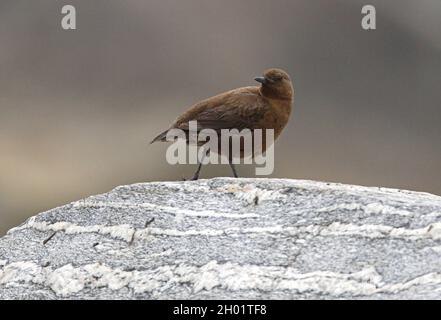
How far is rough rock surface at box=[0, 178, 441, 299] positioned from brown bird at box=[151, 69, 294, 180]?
35.4 inches

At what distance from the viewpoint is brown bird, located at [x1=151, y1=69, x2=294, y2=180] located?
30.4 ft

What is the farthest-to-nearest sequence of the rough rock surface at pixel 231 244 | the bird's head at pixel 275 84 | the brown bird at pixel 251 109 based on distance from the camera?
the bird's head at pixel 275 84, the brown bird at pixel 251 109, the rough rock surface at pixel 231 244

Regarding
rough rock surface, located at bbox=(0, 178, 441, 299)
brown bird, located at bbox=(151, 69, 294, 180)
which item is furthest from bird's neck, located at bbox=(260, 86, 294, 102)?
rough rock surface, located at bbox=(0, 178, 441, 299)

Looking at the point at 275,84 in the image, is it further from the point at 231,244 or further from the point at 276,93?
the point at 231,244

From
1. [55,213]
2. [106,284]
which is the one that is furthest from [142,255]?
[55,213]

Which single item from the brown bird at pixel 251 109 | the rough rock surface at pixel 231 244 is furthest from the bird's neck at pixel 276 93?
the rough rock surface at pixel 231 244

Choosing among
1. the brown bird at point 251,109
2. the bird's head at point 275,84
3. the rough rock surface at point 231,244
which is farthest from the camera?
the bird's head at point 275,84

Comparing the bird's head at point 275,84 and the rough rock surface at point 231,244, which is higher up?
the bird's head at point 275,84

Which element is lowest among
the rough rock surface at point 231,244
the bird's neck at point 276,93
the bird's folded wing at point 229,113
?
the rough rock surface at point 231,244

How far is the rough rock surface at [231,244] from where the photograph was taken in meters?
7.00

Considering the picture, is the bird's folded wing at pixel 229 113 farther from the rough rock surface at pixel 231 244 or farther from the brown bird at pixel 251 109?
the rough rock surface at pixel 231 244

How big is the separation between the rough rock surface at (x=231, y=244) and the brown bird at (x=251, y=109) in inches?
35.4
